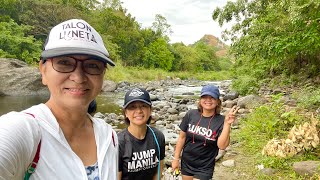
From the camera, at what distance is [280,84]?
12.8 metres

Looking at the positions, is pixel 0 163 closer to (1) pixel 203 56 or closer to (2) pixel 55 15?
(2) pixel 55 15

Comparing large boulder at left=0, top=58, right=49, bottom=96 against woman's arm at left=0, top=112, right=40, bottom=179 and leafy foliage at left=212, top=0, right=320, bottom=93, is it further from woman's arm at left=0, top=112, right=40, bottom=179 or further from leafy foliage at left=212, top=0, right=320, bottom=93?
woman's arm at left=0, top=112, right=40, bottom=179

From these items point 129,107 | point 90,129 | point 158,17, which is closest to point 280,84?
point 129,107

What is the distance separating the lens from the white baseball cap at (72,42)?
3.34ft

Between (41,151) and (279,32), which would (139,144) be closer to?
(41,151)

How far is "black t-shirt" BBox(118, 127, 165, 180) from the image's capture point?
2322 mm

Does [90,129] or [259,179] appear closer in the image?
[90,129]

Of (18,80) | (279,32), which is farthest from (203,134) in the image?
(18,80)

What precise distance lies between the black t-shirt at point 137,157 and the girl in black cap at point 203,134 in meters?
0.81

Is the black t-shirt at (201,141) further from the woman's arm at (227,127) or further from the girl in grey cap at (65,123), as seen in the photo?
the girl in grey cap at (65,123)

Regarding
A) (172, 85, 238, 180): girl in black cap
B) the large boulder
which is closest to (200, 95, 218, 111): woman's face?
(172, 85, 238, 180): girl in black cap

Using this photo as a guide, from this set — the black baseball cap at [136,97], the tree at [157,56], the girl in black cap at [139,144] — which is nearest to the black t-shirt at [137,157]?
the girl in black cap at [139,144]

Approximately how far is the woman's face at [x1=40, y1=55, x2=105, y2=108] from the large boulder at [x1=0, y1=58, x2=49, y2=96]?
1586 cm

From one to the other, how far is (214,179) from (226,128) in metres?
1.58
